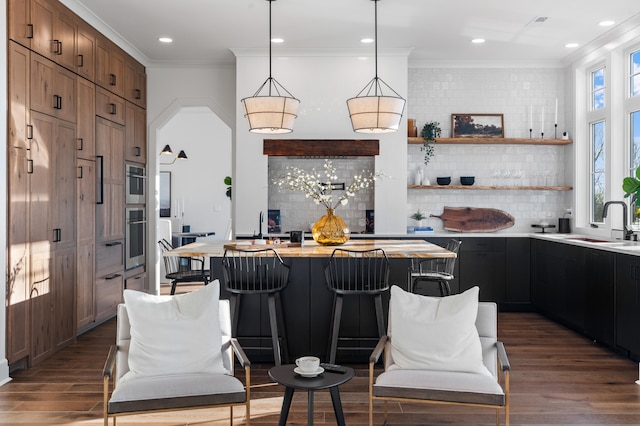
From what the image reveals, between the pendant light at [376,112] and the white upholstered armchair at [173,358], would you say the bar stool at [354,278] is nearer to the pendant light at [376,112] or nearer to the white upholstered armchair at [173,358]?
the pendant light at [376,112]

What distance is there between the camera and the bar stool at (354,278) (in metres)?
4.06

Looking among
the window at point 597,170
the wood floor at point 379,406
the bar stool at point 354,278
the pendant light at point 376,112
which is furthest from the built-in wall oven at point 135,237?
the window at point 597,170

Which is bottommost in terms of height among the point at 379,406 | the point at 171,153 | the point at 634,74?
the point at 379,406

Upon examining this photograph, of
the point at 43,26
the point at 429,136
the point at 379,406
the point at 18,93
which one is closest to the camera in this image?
the point at 379,406

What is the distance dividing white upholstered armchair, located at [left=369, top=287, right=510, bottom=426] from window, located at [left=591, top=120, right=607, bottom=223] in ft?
13.6

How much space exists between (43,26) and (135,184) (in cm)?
251

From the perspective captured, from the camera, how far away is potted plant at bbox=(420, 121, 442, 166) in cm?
688

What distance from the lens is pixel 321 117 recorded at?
670 cm

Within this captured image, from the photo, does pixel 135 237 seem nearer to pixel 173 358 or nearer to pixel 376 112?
pixel 376 112

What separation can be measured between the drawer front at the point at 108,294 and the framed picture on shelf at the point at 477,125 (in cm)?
431

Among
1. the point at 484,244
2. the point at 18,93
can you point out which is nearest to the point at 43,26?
the point at 18,93

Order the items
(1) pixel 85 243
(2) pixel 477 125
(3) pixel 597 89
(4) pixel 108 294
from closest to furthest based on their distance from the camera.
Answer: (1) pixel 85 243 → (4) pixel 108 294 → (3) pixel 597 89 → (2) pixel 477 125

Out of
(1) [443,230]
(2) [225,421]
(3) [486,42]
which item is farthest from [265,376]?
(3) [486,42]

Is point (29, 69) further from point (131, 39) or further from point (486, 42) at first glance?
point (486, 42)
